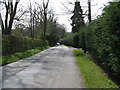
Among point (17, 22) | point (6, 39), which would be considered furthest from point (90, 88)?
point (17, 22)

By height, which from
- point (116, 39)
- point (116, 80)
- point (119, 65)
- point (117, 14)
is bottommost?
point (116, 80)

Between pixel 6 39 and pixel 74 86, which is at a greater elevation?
pixel 6 39

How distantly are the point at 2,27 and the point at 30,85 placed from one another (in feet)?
73.7

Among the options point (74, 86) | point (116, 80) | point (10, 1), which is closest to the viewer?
point (74, 86)

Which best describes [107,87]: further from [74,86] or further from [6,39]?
[6,39]

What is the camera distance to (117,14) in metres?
6.04

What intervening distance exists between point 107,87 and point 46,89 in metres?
2.24

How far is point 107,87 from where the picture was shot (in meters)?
6.23

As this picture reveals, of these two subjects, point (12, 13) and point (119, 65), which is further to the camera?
point (12, 13)

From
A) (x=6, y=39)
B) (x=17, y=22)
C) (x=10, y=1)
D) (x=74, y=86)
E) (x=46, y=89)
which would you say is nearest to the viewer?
(x=46, y=89)

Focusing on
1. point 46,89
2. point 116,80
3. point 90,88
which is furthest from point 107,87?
point 46,89

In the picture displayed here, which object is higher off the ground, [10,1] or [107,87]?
[10,1]

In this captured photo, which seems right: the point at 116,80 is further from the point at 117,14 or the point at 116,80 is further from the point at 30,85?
the point at 30,85

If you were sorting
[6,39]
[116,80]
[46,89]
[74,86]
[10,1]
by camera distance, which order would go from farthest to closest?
[10,1]
[6,39]
[116,80]
[74,86]
[46,89]
